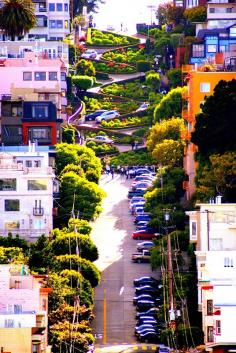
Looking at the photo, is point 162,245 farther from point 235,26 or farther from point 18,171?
point 235,26

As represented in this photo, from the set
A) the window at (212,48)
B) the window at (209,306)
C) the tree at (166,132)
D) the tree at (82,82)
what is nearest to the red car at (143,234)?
the tree at (166,132)

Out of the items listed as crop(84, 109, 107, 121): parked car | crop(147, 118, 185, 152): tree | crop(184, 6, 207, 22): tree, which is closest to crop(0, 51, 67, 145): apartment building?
crop(84, 109, 107, 121): parked car

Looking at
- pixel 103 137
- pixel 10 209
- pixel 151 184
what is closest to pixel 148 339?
pixel 10 209

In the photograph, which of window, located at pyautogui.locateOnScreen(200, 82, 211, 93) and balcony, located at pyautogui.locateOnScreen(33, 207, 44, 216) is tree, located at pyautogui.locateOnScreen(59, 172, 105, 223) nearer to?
balcony, located at pyautogui.locateOnScreen(33, 207, 44, 216)

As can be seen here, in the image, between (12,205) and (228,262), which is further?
(12,205)

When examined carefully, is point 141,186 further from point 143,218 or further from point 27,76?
point 27,76

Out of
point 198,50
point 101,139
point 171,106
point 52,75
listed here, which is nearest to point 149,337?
point 171,106

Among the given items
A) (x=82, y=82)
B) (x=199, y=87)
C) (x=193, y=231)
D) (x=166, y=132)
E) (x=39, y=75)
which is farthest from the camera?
(x=82, y=82)
